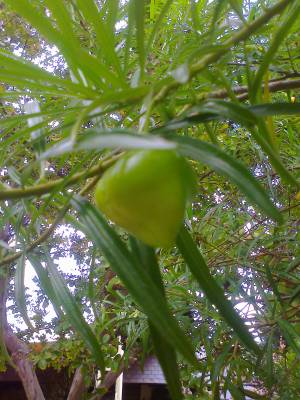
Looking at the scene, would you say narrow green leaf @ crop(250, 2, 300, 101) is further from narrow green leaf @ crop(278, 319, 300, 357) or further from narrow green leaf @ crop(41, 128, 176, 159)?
narrow green leaf @ crop(278, 319, 300, 357)

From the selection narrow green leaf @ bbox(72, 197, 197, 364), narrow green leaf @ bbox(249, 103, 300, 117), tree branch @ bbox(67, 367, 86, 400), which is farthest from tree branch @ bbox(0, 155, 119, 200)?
tree branch @ bbox(67, 367, 86, 400)

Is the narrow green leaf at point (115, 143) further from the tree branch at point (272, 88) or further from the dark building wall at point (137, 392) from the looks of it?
the dark building wall at point (137, 392)

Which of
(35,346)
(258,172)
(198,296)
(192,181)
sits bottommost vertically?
(192,181)

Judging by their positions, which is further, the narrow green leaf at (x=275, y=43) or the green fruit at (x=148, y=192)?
the narrow green leaf at (x=275, y=43)

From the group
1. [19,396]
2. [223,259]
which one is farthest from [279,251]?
[19,396]


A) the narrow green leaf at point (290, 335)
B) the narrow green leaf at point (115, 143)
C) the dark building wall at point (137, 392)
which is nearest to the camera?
→ the narrow green leaf at point (115, 143)

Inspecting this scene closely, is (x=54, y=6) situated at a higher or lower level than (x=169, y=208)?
higher

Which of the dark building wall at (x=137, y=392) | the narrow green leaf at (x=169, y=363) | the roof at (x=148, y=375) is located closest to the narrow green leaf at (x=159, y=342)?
the narrow green leaf at (x=169, y=363)

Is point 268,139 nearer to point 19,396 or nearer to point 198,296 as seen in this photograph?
point 198,296
